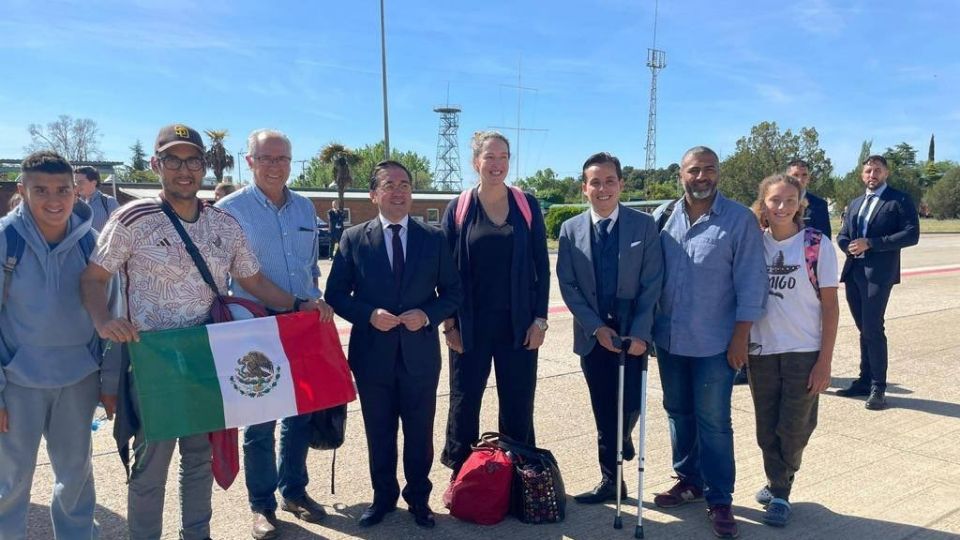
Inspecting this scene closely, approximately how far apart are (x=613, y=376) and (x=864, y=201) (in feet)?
13.1

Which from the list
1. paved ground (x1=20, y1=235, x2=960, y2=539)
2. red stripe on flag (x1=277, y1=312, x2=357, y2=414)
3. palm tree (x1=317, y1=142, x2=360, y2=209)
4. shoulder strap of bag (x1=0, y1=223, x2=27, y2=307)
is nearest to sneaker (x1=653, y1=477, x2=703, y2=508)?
paved ground (x1=20, y1=235, x2=960, y2=539)

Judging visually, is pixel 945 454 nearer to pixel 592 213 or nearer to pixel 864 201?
pixel 864 201

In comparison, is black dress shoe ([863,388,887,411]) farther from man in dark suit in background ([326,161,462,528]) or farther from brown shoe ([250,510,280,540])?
brown shoe ([250,510,280,540])

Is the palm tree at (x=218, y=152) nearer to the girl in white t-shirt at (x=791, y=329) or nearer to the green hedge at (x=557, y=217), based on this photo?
the green hedge at (x=557, y=217)

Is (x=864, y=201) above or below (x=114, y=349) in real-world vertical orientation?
above

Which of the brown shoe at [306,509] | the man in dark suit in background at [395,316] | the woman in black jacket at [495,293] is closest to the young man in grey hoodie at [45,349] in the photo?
the brown shoe at [306,509]

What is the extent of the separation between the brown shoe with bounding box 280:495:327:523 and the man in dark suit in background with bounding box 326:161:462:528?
0.85ft

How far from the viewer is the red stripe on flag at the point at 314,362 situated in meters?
3.74

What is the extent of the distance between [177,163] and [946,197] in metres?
62.5

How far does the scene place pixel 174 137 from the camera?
3.31m

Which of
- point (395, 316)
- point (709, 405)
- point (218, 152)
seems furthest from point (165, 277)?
point (218, 152)

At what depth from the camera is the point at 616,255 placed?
419 cm

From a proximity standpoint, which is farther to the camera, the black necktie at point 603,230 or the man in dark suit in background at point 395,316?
the black necktie at point 603,230

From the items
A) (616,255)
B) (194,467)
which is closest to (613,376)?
(616,255)
